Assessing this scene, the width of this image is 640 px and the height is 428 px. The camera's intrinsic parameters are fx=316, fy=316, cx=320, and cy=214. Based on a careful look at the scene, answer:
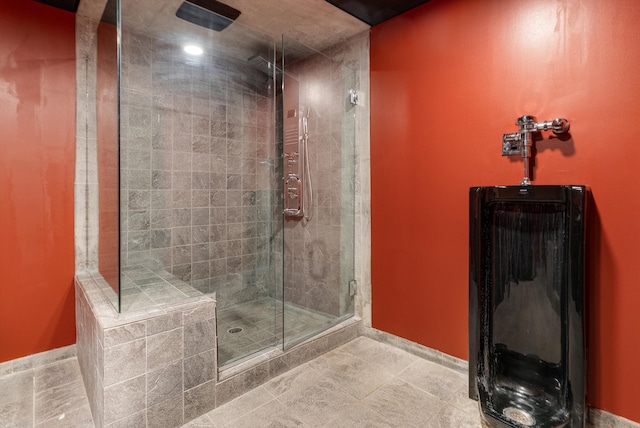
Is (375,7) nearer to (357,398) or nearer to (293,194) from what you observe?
(293,194)

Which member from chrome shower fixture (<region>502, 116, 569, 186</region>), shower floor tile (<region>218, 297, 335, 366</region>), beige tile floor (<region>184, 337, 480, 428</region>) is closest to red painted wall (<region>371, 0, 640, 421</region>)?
chrome shower fixture (<region>502, 116, 569, 186</region>)

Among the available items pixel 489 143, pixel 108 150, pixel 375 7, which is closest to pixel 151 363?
pixel 108 150

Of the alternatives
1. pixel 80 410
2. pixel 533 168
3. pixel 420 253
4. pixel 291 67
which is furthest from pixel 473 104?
pixel 80 410

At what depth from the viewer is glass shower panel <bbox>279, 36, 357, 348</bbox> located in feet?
8.54

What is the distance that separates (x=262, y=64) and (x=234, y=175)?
997 mm

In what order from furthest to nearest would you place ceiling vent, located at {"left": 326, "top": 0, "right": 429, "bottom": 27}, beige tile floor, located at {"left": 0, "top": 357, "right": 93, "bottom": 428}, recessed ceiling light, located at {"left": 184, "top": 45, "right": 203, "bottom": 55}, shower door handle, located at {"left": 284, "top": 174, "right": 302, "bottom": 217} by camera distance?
shower door handle, located at {"left": 284, "top": 174, "right": 302, "bottom": 217} < recessed ceiling light, located at {"left": 184, "top": 45, "right": 203, "bottom": 55} < ceiling vent, located at {"left": 326, "top": 0, "right": 429, "bottom": 27} < beige tile floor, located at {"left": 0, "top": 357, "right": 93, "bottom": 428}

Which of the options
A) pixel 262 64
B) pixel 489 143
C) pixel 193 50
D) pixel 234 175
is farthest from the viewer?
pixel 234 175

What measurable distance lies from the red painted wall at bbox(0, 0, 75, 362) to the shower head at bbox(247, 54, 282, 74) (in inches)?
48.6

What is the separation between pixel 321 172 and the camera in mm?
2723

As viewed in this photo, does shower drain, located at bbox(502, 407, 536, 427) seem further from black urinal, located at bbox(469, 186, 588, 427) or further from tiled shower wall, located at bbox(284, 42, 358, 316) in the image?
tiled shower wall, located at bbox(284, 42, 358, 316)

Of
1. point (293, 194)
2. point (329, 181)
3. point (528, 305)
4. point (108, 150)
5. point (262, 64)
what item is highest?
point (262, 64)

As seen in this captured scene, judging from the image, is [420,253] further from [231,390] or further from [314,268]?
[231,390]

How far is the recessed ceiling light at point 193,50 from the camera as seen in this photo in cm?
250

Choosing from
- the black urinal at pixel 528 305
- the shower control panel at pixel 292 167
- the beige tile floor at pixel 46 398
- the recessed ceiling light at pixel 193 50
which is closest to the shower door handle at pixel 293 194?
the shower control panel at pixel 292 167
